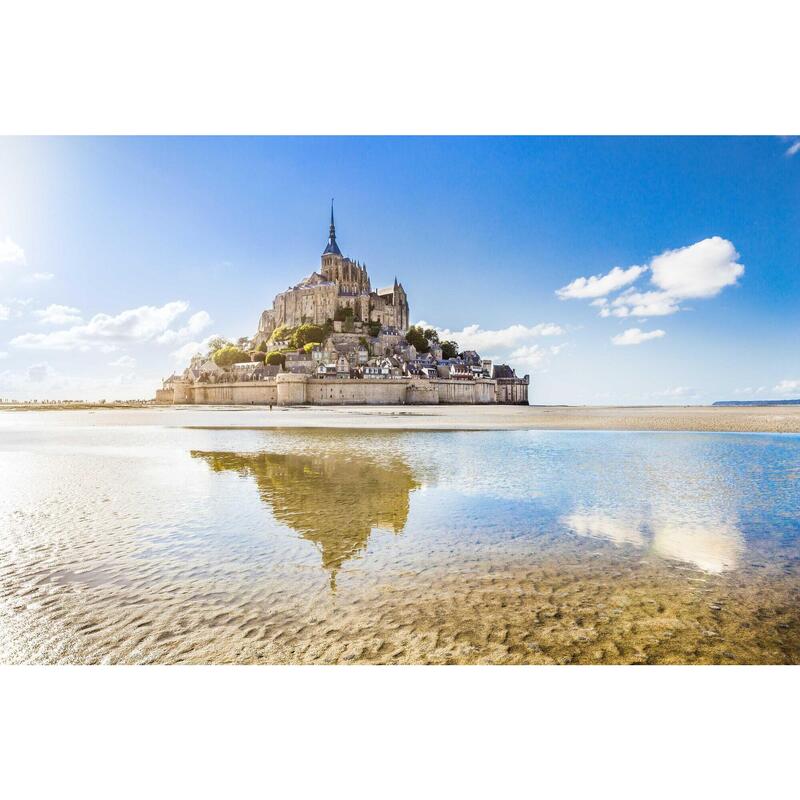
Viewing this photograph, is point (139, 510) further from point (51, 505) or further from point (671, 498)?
point (671, 498)

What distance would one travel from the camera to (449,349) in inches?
2072

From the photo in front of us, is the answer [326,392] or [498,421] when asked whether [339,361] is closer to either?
[326,392]

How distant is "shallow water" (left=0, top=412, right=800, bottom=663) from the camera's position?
2.08 metres

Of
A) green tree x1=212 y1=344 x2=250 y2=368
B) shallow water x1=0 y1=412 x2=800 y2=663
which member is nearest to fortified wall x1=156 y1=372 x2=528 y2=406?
green tree x1=212 y1=344 x2=250 y2=368

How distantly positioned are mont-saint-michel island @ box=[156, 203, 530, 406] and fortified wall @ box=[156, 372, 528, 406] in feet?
0.26

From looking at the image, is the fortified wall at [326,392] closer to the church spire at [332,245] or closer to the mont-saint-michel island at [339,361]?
the mont-saint-michel island at [339,361]

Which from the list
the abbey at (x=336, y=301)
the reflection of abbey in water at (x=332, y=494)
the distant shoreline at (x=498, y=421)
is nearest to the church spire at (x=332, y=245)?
the abbey at (x=336, y=301)

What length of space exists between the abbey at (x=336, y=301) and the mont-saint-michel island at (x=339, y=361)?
11 centimetres

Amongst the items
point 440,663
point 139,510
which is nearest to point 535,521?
point 440,663

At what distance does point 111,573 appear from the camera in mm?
2855

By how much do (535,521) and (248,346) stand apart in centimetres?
5142

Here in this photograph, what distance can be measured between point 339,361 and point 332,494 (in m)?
36.3

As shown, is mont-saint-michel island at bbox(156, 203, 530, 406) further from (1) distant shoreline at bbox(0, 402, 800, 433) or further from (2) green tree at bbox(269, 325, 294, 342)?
(1) distant shoreline at bbox(0, 402, 800, 433)

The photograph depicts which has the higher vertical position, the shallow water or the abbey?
the abbey
